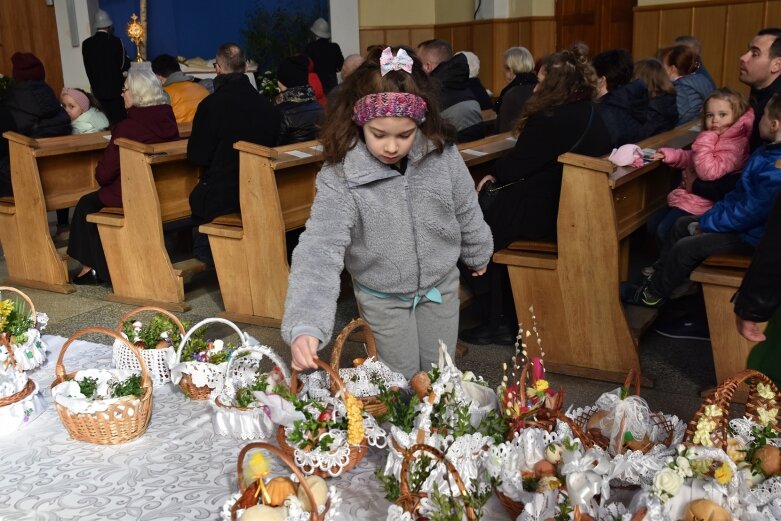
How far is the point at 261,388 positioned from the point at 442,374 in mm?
501

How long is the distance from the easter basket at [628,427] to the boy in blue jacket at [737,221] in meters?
1.89

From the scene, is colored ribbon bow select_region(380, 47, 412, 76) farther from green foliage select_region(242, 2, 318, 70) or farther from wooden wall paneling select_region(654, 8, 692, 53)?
green foliage select_region(242, 2, 318, 70)

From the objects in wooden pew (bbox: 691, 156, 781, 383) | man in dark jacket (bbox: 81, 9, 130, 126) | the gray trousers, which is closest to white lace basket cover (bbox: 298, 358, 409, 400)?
the gray trousers

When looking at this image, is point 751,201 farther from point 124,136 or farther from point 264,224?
point 124,136

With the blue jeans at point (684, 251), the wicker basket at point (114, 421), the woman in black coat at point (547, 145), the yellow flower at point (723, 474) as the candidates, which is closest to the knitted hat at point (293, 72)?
the woman in black coat at point (547, 145)

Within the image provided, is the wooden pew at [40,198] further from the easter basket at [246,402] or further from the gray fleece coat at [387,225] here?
the easter basket at [246,402]

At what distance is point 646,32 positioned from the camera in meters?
9.48

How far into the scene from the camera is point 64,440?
6.92 ft

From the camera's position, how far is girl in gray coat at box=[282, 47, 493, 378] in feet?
7.38

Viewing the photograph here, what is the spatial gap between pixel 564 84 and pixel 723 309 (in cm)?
128

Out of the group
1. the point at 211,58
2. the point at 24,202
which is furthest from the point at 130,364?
the point at 211,58

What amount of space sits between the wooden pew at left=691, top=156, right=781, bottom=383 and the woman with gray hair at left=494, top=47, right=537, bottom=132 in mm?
2648

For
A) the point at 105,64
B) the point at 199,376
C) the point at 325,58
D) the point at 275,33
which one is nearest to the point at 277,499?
the point at 199,376

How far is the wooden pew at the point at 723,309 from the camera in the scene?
11.7 feet
